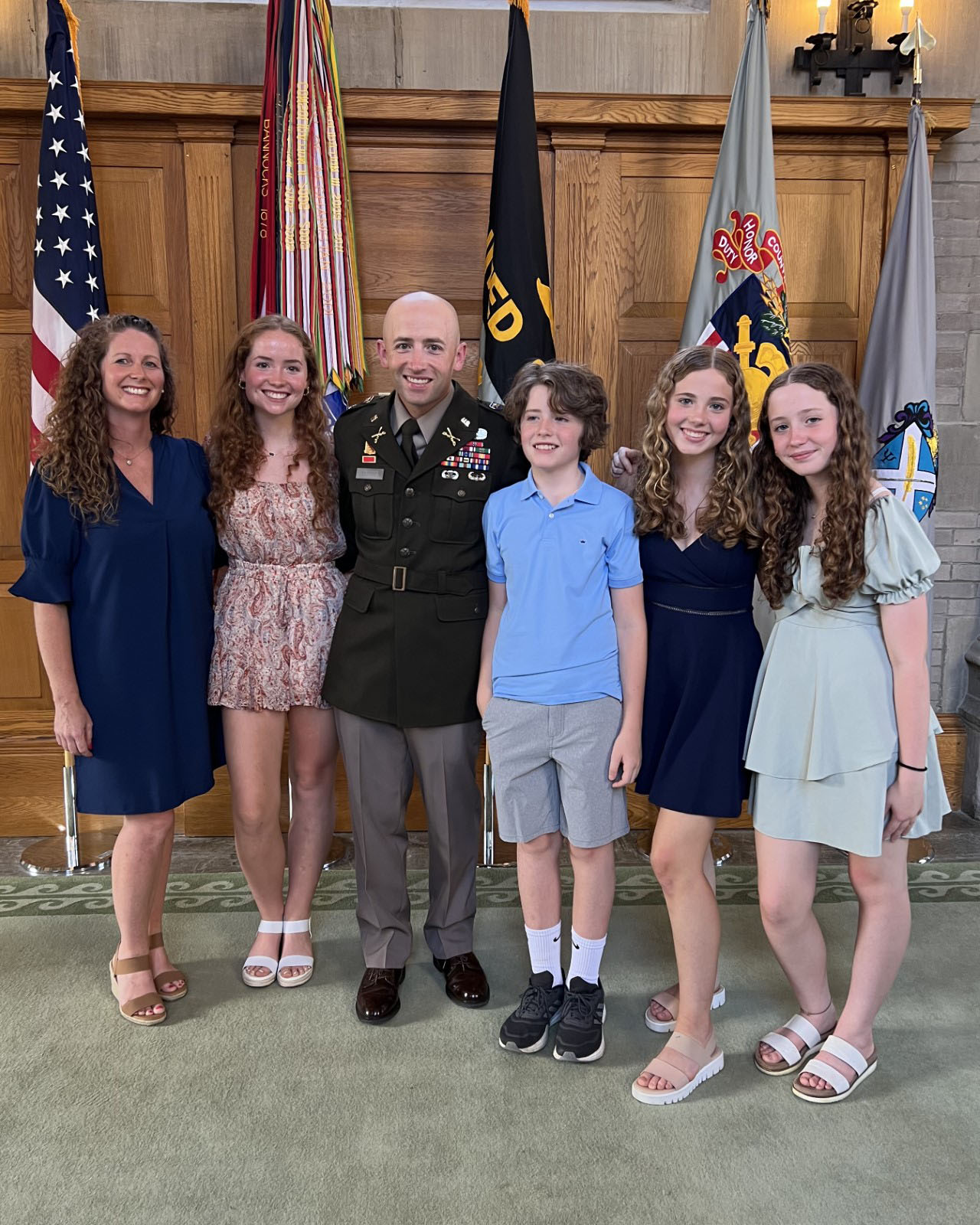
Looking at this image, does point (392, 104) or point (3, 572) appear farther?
point (3, 572)

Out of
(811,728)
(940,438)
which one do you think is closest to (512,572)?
(811,728)

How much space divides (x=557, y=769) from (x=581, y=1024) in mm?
561

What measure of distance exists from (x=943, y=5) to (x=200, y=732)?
135 inches

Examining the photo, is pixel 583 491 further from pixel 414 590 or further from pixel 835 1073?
pixel 835 1073

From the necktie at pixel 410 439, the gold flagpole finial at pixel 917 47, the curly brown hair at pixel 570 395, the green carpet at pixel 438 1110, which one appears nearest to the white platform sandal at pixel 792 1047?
the green carpet at pixel 438 1110

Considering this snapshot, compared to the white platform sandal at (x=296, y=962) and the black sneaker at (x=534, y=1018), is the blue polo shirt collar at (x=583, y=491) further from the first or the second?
the white platform sandal at (x=296, y=962)

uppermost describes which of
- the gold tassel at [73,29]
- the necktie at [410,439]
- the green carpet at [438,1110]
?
the gold tassel at [73,29]

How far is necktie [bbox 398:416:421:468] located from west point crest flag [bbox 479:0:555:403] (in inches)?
36.6

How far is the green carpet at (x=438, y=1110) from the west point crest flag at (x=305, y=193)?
6.00 feet

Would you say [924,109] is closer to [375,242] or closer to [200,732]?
[375,242]

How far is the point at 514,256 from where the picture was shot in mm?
3123

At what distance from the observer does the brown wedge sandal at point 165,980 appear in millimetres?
2434

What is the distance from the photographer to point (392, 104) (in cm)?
323

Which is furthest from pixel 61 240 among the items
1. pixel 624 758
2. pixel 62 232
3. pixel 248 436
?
pixel 624 758
